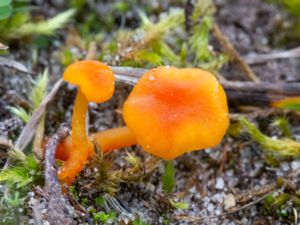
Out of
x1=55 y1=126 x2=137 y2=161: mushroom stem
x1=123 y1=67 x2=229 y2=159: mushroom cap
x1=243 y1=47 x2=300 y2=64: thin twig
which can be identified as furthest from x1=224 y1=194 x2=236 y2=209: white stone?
x1=243 y1=47 x2=300 y2=64: thin twig

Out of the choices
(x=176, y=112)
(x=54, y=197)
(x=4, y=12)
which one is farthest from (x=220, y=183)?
(x=4, y=12)

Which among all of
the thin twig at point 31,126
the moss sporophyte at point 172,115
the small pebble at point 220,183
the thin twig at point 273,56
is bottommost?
the small pebble at point 220,183

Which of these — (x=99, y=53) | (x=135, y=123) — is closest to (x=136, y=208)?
(x=135, y=123)

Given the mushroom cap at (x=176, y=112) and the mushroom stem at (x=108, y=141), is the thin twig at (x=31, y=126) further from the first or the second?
the mushroom cap at (x=176, y=112)

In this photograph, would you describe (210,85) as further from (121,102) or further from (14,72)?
(14,72)

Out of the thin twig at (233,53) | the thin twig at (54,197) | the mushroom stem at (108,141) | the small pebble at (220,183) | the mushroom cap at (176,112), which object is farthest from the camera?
the thin twig at (233,53)

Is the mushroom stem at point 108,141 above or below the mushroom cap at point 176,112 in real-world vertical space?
below

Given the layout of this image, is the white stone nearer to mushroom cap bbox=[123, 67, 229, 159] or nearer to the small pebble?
the small pebble

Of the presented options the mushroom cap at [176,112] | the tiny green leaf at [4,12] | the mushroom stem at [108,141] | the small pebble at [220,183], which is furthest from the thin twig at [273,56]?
the tiny green leaf at [4,12]
